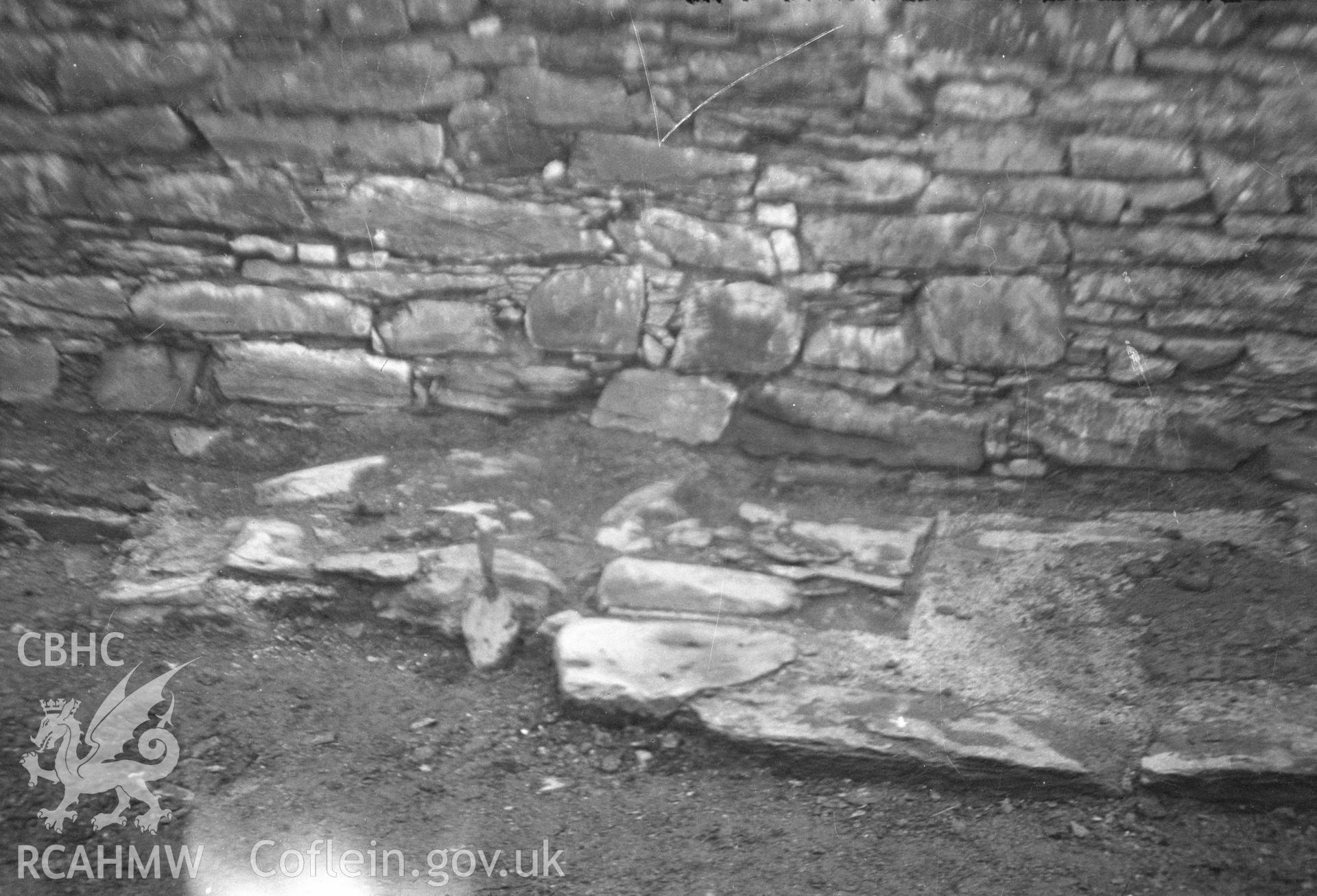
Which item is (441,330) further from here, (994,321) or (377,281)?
(994,321)

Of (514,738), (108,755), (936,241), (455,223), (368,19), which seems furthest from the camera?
(455,223)

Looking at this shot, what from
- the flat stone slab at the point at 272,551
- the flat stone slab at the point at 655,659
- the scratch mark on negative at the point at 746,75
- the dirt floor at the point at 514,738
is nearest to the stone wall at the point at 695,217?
the scratch mark on negative at the point at 746,75

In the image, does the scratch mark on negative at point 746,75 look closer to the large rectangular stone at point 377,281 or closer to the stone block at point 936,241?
the stone block at point 936,241

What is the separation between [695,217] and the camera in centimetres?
250

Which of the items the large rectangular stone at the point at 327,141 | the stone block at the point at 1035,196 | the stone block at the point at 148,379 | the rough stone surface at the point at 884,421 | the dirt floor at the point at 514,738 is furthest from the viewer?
the stone block at the point at 148,379

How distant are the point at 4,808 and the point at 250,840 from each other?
0.56 meters

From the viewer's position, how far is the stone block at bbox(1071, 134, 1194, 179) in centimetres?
229

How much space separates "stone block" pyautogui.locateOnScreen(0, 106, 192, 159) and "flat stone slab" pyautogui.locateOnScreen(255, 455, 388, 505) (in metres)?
1.01

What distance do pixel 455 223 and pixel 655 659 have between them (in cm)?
138

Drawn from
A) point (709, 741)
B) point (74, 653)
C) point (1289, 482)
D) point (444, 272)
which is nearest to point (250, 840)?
point (74, 653)

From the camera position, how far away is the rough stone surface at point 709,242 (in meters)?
2.50

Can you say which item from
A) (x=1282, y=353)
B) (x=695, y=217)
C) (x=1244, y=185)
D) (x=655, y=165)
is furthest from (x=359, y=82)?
(x=1282, y=353)

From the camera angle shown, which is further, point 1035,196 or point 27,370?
point 27,370

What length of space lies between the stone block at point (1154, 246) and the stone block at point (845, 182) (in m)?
0.48
